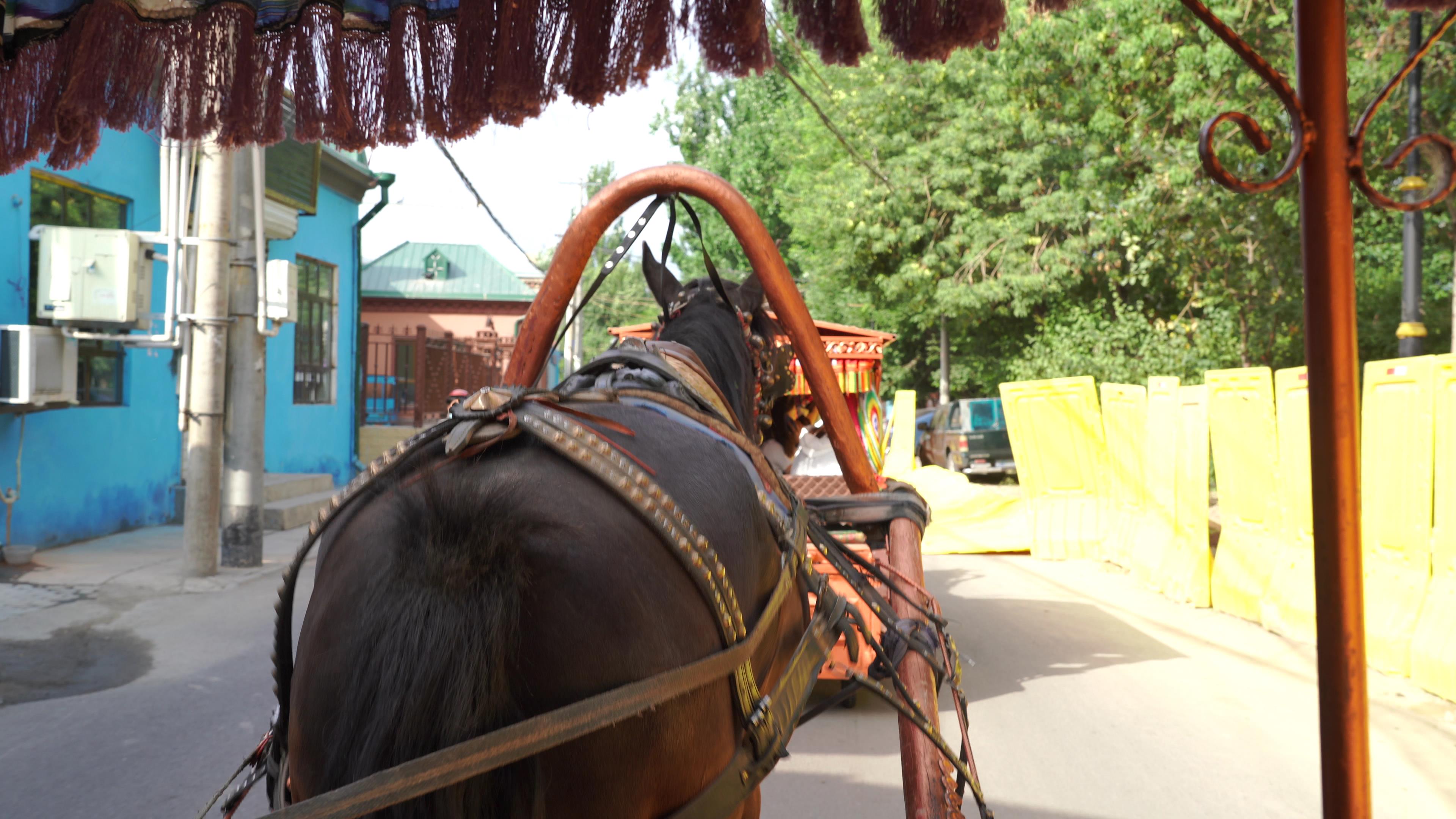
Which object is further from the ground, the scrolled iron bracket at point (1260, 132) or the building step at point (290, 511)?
the scrolled iron bracket at point (1260, 132)

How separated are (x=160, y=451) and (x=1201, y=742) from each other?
1099 centimetres

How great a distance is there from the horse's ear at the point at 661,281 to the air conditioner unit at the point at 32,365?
23.3 ft

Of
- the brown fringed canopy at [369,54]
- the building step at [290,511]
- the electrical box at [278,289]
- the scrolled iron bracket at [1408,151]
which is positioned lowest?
the building step at [290,511]

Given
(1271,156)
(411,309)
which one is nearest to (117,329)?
(1271,156)

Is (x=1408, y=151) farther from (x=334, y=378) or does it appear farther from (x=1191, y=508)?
(x=334, y=378)

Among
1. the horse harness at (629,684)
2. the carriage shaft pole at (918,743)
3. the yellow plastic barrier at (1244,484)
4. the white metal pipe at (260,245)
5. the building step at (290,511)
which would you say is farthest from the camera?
the building step at (290,511)

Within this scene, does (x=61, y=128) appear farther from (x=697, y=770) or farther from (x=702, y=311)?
(x=697, y=770)

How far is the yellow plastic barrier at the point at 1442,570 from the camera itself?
527 cm

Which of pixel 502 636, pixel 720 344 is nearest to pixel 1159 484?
pixel 720 344

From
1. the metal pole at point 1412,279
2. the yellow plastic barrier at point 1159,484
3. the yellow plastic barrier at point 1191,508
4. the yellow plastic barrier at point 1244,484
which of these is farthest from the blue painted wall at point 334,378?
the metal pole at point 1412,279

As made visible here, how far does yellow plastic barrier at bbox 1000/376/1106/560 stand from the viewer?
1046cm

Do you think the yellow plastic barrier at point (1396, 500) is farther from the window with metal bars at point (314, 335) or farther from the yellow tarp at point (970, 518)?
the window with metal bars at point (314, 335)

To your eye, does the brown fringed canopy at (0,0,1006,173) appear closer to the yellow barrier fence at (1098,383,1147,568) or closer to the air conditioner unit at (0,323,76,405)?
the air conditioner unit at (0,323,76,405)

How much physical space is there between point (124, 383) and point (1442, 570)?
11.9 m
